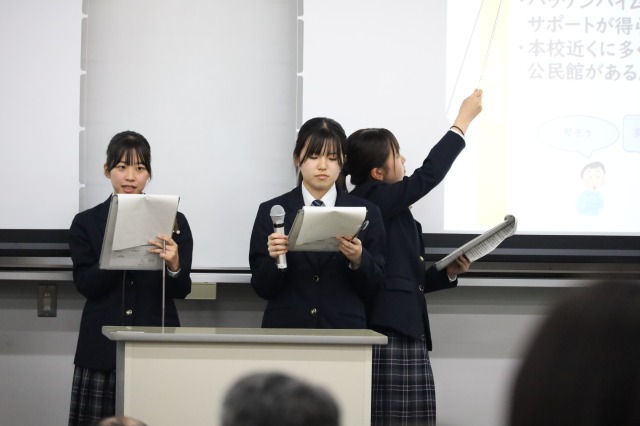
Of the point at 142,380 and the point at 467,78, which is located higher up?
the point at 467,78

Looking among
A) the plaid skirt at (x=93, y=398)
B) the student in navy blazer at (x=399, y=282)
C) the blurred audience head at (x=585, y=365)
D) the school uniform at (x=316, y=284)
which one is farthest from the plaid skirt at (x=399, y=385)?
the blurred audience head at (x=585, y=365)

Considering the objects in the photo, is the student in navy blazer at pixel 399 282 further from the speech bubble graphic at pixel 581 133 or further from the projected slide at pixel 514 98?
the speech bubble graphic at pixel 581 133

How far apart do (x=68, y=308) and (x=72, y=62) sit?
105cm

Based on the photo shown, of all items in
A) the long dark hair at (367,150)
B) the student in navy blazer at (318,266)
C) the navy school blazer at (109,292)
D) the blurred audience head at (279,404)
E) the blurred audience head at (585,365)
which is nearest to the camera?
the blurred audience head at (585,365)

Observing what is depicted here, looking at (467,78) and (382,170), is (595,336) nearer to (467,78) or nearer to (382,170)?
(382,170)

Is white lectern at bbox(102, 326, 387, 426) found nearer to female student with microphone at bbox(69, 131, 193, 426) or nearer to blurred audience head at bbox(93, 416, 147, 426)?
female student with microphone at bbox(69, 131, 193, 426)

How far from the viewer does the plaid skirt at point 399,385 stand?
3141 millimetres

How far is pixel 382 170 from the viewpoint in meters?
3.26

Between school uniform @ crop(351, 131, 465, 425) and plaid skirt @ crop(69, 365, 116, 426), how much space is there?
926 mm

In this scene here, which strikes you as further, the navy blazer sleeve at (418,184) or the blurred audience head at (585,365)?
the navy blazer sleeve at (418,184)

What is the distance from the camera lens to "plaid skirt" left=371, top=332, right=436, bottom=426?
3141 mm

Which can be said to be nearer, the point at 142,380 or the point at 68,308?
the point at 142,380

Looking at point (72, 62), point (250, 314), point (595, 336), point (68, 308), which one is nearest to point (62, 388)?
point (68, 308)

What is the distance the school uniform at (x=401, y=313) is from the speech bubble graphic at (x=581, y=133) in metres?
0.69
